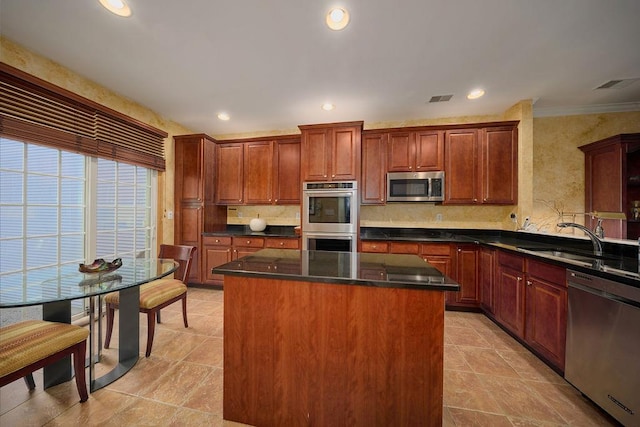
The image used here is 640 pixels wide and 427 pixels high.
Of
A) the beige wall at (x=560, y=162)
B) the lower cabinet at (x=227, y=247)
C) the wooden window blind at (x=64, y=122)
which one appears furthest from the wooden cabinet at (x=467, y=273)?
the wooden window blind at (x=64, y=122)

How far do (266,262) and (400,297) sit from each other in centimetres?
83

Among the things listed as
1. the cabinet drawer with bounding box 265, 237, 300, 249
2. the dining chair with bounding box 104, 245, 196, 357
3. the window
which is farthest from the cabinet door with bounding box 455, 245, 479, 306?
the window

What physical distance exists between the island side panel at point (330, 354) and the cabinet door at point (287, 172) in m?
2.56

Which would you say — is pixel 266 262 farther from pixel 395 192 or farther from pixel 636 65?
pixel 636 65

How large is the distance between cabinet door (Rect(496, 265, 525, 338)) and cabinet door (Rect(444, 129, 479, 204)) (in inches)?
43.0

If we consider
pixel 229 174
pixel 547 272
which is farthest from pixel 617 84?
pixel 229 174

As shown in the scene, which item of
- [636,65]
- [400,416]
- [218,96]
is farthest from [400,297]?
[636,65]

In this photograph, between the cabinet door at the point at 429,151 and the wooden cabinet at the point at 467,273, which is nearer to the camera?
the wooden cabinet at the point at 467,273

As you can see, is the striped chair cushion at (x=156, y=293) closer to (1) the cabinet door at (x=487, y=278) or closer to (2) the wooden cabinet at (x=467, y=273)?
(2) the wooden cabinet at (x=467, y=273)

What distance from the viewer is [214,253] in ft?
12.2

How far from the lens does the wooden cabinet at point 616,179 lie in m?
2.77

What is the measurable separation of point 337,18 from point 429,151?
86.6 inches

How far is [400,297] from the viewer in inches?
45.6

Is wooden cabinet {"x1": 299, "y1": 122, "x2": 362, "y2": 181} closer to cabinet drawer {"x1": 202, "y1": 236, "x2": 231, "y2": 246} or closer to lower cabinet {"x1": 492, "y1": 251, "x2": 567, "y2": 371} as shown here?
cabinet drawer {"x1": 202, "y1": 236, "x2": 231, "y2": 246}
